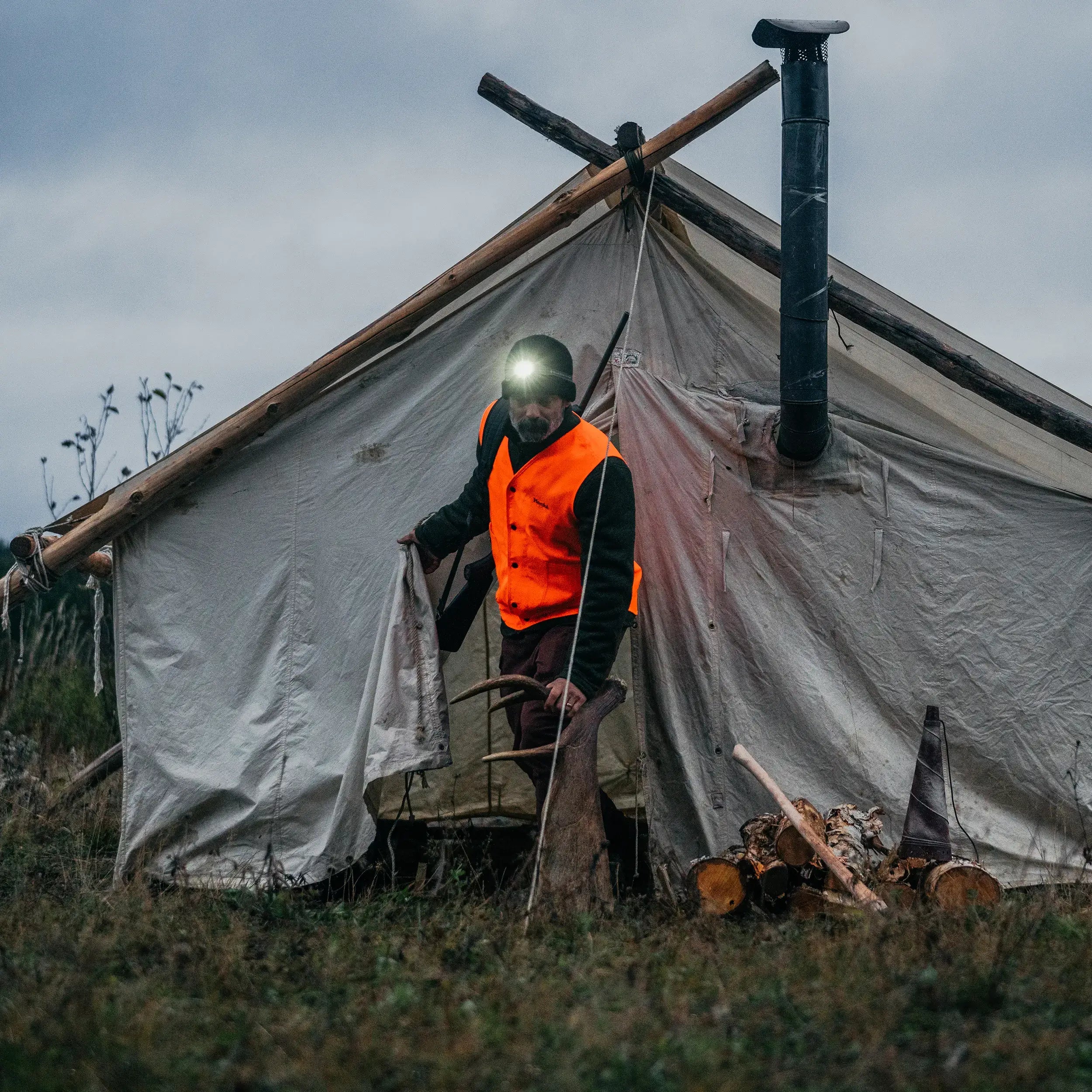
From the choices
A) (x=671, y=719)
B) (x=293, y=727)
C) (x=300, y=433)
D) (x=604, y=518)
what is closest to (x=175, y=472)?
(x=300, y=433)

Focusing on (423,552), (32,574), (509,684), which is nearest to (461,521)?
(423,552)

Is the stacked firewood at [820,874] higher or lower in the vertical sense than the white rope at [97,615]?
→ lower

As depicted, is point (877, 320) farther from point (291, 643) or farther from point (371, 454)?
point (291, 643)

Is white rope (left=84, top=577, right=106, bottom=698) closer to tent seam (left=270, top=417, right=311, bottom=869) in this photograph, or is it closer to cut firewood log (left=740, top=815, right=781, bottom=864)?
tent seam (left=270, top=417, right=311, bottom=869)

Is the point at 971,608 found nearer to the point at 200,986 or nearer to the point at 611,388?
the point at 611,388

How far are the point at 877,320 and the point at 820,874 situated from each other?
2116 millimetres

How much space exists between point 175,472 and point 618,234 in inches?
80.0

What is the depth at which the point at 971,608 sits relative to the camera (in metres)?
4.82

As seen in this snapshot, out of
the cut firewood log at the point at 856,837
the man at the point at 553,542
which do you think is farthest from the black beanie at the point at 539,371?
the cut firewood log at the point at 856,837

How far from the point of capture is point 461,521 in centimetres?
470

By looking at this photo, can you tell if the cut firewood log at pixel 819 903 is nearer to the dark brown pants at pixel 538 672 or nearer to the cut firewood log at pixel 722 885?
the cut firewood log at pixel 722 885

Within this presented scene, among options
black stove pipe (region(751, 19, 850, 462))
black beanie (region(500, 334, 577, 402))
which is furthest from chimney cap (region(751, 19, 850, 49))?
black beanie (region(500, 334, 577, 402))

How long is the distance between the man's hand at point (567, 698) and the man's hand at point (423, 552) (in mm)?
845

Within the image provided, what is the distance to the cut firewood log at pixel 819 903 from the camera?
13.0 ft
